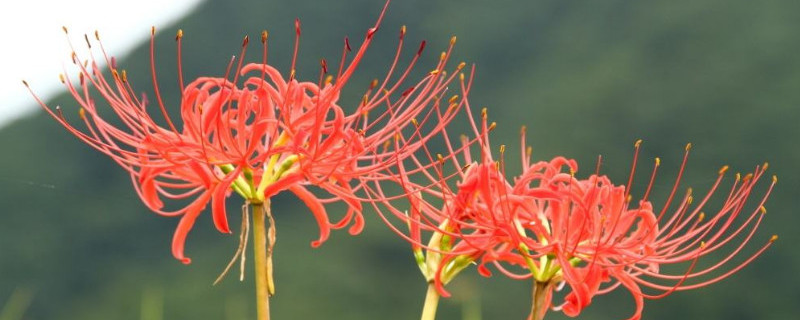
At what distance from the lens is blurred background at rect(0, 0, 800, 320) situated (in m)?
22.3

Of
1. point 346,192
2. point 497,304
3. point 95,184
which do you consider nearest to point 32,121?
point 95,184

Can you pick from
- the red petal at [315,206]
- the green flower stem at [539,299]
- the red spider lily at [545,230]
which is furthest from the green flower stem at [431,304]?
the red petal at [315,206]

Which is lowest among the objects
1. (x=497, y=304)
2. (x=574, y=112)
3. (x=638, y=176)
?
(x=497, y=304)

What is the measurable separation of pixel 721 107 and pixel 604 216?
916 inches

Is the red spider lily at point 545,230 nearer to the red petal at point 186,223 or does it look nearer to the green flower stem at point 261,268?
the green flower stem at point 261,268

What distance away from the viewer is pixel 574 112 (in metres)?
24.9

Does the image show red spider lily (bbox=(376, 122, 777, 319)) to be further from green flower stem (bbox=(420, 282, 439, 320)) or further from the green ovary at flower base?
the green ovary at flower base

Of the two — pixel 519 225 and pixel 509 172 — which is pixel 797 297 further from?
Result: pixel 519 225

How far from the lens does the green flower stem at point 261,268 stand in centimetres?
219

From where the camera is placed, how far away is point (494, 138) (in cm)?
2112

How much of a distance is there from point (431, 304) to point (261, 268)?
1.32ft

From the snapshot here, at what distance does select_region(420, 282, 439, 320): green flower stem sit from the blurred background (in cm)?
1892

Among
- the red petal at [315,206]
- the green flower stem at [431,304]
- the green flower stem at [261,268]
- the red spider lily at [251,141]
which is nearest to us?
the green flower stem at [261,268]

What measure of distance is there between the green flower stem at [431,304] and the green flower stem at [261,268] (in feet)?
1.15
